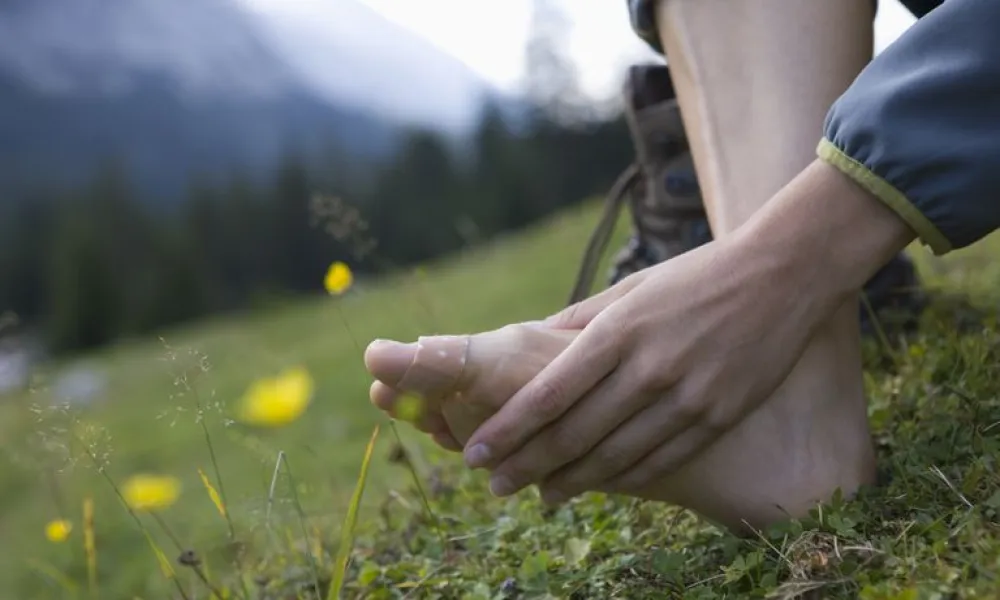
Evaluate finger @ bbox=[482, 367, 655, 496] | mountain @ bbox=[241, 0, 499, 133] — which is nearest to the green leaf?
finger @ bbox=[482, 367, 655, 496]

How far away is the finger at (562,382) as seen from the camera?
935 mm

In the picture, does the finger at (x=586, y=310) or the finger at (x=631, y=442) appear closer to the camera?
the finger at (x=631, y=442)

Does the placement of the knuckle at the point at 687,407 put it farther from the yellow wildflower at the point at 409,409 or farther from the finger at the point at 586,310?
the yellow wildflower at the point at 409,409

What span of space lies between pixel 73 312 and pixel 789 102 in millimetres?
26041

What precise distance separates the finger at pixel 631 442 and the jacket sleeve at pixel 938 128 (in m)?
0.31

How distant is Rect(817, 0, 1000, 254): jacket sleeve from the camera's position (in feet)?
2.89

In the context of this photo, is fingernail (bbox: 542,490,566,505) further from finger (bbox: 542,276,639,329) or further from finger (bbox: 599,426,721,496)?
finger (bbox: 542,276,639,329)

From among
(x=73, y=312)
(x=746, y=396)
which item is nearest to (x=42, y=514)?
(x=746, y=396)

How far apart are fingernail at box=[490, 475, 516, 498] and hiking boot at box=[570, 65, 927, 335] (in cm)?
56

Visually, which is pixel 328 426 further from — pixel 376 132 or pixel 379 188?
pixel 376 132

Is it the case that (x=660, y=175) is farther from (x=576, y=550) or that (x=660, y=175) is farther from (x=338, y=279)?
(x=576, y=550)

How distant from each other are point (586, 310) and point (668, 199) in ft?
1.97

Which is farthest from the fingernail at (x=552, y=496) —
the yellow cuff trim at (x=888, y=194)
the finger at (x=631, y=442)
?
the yellow cuff trim at (x=888, y=194)

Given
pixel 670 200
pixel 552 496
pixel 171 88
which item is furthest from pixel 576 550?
pixel 171 88
